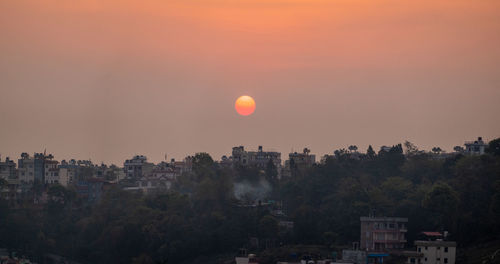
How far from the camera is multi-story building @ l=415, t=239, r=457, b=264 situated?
54438 mm

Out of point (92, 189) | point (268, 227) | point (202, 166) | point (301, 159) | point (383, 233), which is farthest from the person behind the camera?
point (301, 159)

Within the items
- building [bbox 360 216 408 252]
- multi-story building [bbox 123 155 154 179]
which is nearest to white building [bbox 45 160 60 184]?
multi-story building [bbox 123 155 154 179]

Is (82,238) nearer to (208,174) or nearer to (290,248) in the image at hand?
(208,174)

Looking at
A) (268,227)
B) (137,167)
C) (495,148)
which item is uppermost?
(495,148)

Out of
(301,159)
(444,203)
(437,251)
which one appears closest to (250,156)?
(301,159)

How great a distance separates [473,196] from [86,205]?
3694 centimetres

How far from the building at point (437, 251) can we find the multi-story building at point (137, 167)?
176ft

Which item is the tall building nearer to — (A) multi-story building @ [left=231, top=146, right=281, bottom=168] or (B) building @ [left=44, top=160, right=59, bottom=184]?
(A) multi-story building @ [left=231, top=146, right=281, bottom=168]

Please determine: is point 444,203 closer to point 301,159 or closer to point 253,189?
point 253,189

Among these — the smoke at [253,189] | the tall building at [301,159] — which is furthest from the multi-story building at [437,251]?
the tall building at [301,159]

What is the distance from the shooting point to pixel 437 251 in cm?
5484

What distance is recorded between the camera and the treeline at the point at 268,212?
62625mm

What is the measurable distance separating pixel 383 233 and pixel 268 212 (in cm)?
1134

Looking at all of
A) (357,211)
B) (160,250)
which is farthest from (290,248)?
(160,250)
